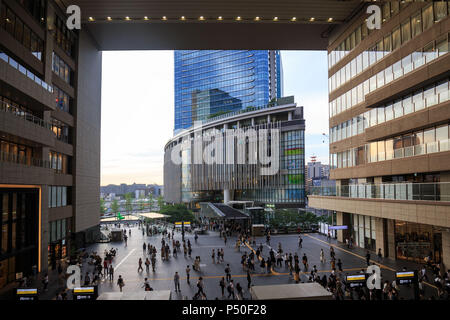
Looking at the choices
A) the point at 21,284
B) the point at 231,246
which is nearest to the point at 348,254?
the point at 231,246

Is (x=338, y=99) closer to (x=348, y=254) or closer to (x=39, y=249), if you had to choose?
(x=348, y=254)

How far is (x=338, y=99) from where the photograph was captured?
37.9m

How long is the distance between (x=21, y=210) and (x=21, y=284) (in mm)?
6280

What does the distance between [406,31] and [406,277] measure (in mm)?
20413

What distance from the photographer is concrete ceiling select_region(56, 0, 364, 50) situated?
109 feet

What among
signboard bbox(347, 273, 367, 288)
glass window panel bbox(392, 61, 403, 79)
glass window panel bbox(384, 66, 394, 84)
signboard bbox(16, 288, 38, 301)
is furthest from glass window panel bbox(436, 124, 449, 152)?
signboard bbox(16, 288, 38, 301)

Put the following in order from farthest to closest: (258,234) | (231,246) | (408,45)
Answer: (258,234) → (231,246) → (408,45)

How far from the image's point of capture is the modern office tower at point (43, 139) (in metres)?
22.9

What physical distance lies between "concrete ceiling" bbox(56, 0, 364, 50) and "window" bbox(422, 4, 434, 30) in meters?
9.78

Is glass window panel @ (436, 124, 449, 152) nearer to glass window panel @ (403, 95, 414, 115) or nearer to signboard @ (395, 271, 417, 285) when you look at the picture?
glass window panel @ (403, 95, 414, 115)

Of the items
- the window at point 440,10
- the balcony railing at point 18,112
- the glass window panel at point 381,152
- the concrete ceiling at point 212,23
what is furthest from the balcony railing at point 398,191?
the balcony railing at point 18,112

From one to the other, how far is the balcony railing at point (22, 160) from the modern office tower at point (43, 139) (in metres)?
0.07

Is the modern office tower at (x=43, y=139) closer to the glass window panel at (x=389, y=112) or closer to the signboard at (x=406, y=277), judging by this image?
the signboard at (x=406, y=277)

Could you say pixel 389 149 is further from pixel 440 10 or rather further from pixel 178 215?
pixel 178 215
